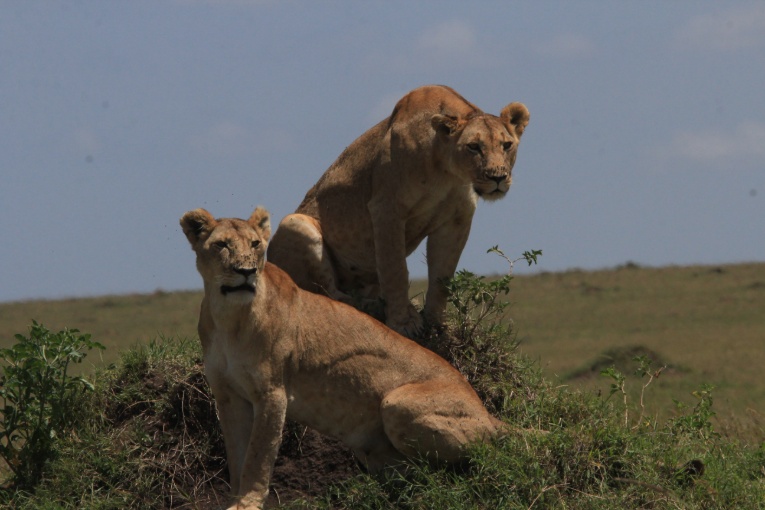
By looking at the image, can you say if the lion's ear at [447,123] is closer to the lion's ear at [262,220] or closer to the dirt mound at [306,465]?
the lion's ear at [262,220]

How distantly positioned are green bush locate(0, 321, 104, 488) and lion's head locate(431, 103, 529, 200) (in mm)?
2245

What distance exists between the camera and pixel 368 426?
21.2 ft

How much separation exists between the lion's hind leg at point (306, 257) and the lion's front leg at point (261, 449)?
1890mm

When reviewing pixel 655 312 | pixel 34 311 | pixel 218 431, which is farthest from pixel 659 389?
pixel 34 311

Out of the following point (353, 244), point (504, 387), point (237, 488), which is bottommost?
point (237, 488)

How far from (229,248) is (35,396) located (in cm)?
189

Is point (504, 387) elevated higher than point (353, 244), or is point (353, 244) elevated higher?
point (353, 244)

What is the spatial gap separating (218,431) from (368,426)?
1087 millimetres

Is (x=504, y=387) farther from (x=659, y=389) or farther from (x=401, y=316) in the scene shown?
(x=659, y=389)

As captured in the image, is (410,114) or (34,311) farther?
(34,311)

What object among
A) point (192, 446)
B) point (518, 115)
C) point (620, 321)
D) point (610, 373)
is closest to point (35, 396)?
point (192, 446)

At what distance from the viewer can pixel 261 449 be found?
6117 millimetres

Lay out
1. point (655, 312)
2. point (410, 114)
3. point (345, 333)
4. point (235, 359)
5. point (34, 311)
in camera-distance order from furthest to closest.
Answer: point (34, 311), point (655, 312), point (410, 114), point (345, 333), point (235, 359)

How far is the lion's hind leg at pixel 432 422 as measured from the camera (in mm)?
6316
